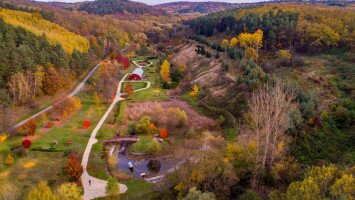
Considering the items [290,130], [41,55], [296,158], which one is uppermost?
[41,55]

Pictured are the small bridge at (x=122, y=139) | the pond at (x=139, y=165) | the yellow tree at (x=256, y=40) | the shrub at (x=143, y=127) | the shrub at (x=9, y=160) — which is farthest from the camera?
the yellow tree at (x=256, y=40)

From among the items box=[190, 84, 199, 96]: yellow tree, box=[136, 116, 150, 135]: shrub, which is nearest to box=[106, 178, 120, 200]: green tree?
box=[136, 116, 150, 135]: shrub

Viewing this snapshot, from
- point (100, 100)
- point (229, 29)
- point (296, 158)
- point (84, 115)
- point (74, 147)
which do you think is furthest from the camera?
point (229, 29)

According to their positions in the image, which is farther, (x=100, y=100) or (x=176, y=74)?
(x=176, y=74)

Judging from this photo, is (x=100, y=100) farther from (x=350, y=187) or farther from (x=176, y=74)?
(x=350, y=187)

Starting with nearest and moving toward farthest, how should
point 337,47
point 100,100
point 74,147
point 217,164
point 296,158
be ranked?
point 217,164 → point 296,158 → point 74,147 → point 100,100 → point 337,47

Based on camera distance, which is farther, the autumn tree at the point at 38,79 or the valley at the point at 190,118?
the autumn tree at the point at 38,79

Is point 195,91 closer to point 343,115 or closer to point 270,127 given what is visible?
point 343,115

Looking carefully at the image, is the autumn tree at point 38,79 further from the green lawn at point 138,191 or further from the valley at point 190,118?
the green lawn at point 138,191

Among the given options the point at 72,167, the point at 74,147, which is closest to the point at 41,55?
the point at 74,147

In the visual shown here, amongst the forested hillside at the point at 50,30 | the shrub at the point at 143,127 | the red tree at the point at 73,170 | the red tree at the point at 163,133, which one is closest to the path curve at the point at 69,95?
the forested hillside at the point at 50,30
